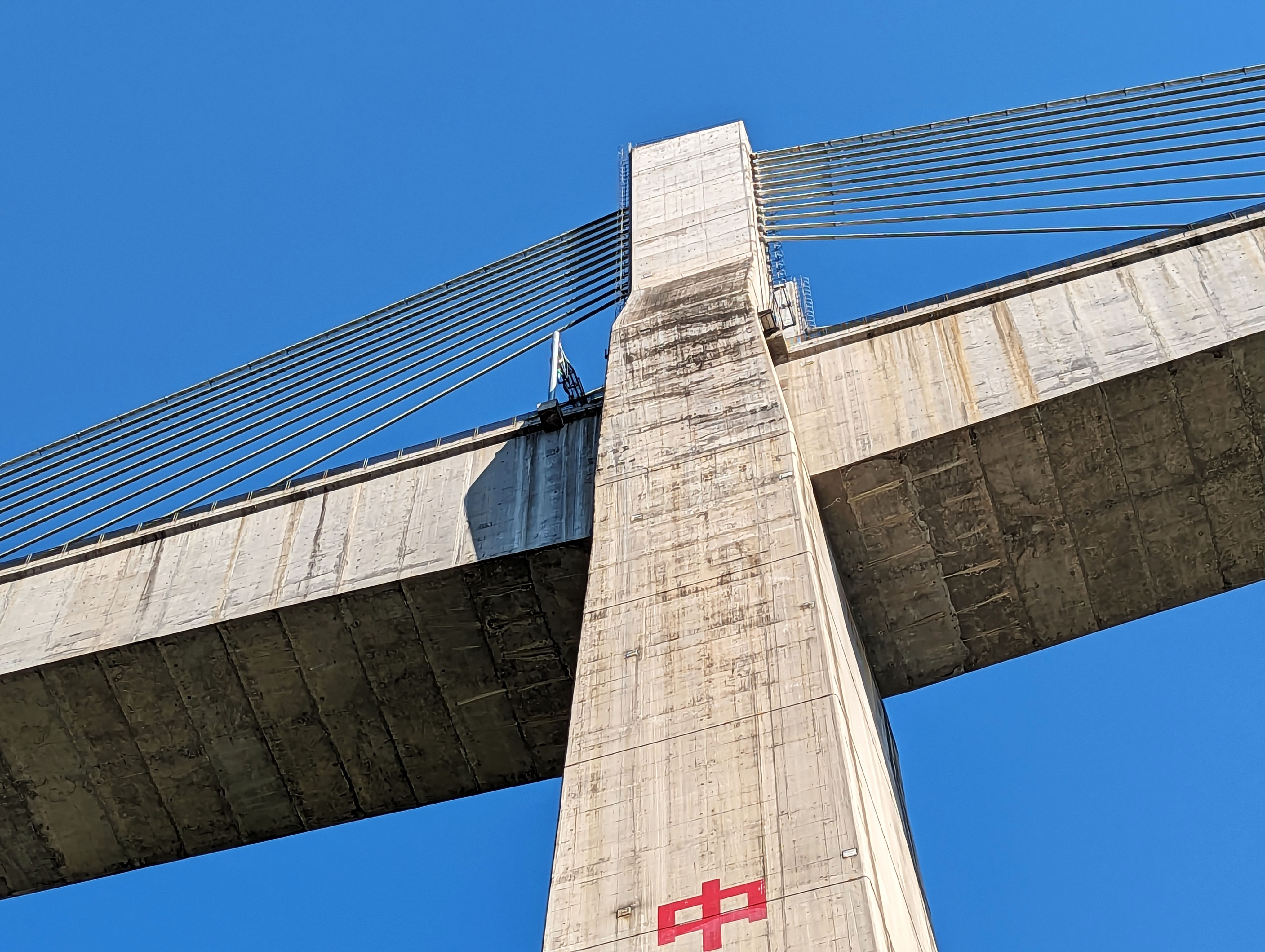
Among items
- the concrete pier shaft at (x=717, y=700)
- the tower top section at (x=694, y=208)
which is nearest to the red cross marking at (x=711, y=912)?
the concrete pier shaft at (x=717, y=700)

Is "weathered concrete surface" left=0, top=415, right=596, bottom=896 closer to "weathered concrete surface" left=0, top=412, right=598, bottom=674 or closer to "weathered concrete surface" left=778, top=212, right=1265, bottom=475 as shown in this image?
"weathered concrete surface" left=0, top=412, right=598, bottom=674

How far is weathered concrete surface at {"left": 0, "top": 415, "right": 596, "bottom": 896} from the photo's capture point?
1608 cm

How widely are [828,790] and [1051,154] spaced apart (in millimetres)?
11828

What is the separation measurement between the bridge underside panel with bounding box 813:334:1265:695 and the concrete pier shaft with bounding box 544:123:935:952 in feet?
3.01

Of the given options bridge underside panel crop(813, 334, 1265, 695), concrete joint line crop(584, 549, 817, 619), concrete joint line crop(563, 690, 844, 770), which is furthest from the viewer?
bridge underside panel crop(813, 334, 1265, 695)

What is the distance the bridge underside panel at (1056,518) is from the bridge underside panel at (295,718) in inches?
127

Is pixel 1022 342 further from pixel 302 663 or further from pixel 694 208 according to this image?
pixel 302 663

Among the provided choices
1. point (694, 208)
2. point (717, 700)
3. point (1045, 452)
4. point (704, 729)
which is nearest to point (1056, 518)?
point (1045, 452)

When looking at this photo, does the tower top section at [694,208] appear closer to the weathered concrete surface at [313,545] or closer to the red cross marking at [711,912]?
the weathered concrete surface at [313,545]

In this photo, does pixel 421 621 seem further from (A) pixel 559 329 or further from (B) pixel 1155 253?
(B) pixel 1155 253

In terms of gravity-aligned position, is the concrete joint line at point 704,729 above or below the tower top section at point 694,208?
below

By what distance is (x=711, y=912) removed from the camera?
927 centimetres

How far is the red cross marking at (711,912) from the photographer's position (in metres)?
9.11

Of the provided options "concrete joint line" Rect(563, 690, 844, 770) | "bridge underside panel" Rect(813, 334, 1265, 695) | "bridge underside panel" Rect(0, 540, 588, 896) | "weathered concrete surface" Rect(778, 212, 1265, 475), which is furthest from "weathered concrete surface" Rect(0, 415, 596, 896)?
"concrete joint line" Rect(563, 690, 844, 770)
